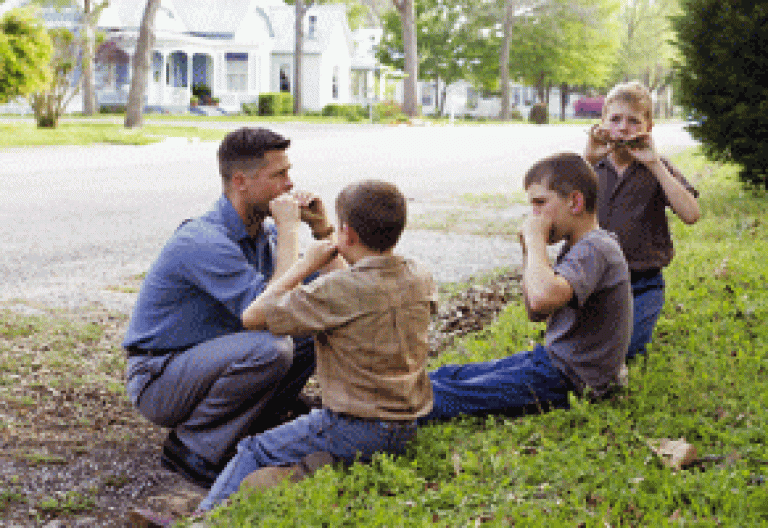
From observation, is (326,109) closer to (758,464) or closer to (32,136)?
(32,136)

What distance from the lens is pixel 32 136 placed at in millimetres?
22828

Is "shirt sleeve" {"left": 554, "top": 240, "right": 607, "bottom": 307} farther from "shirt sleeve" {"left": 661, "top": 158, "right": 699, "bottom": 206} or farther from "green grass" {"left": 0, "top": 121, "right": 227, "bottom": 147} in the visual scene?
"green grass" {"left": 0, "top": 121, "right": 227, "bottom": 147}

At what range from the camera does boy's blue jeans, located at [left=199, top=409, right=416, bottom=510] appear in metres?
3.69

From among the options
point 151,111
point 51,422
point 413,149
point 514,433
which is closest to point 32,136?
point 413,149

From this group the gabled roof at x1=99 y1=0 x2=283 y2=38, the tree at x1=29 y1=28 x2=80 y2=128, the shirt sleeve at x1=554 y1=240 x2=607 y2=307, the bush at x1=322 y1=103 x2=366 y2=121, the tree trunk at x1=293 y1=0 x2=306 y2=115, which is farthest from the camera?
the gabled roof at x1=99 y1=0 x2=283 y2=38

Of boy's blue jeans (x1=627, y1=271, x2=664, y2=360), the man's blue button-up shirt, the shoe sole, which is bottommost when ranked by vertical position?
the shoe sole

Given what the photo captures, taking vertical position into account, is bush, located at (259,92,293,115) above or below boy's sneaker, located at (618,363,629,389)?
above

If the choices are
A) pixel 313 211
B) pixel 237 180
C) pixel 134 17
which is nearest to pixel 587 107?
pixel 134 17

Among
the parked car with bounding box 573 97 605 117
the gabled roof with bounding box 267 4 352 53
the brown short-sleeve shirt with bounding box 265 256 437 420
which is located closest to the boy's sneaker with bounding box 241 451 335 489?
the brown short-sleeve shirt with bounding box 265 256 437 420

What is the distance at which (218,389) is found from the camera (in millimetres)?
4141

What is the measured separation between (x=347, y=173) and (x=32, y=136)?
983cm

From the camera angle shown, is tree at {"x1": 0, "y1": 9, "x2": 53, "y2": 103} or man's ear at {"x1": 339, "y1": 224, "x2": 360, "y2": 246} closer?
man's ear at {"x1": 339, "y1": 224, "x2": 360, "y2": 246}

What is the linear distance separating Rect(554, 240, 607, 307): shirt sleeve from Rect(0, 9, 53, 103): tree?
803 inches

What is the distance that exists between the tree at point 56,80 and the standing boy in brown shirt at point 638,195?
22159 mm
